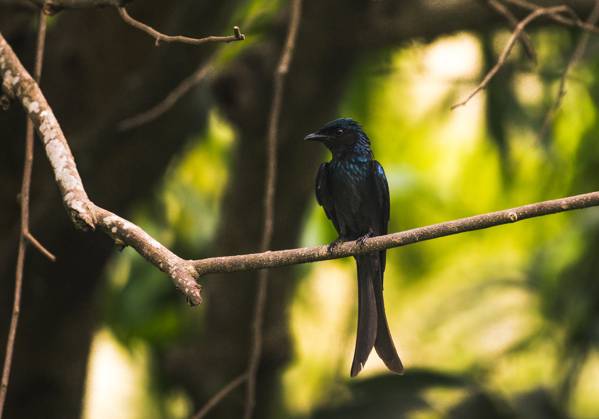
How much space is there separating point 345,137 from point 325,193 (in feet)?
0.92

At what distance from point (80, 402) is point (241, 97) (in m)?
2.07

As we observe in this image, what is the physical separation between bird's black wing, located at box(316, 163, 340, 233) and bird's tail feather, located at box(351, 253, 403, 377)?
1.54 feet

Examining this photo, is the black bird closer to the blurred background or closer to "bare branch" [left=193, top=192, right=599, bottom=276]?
the blurred background

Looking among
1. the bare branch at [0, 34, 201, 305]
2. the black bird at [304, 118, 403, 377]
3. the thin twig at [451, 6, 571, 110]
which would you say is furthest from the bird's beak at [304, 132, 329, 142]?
the bare branch at [0, 34, 201, 305]

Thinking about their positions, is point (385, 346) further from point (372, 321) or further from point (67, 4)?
point (67, 4)

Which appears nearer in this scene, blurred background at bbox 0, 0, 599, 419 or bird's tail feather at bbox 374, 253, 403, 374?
bird's tail feather at bbox 374, 253, 403, 374

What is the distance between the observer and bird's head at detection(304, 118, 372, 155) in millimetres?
4438

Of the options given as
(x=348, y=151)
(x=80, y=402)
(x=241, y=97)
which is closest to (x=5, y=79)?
(x=348, y=151)

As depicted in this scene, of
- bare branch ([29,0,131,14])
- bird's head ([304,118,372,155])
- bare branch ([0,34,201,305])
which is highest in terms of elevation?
bare branch ([29,0,131,14])

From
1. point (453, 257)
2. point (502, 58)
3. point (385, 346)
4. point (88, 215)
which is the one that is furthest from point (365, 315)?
point (453, 257)

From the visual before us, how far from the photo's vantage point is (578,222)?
265 inches

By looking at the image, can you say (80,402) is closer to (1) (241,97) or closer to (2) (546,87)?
(1) (241,97)

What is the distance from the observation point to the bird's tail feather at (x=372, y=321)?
3057mm

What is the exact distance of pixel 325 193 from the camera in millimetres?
4504
